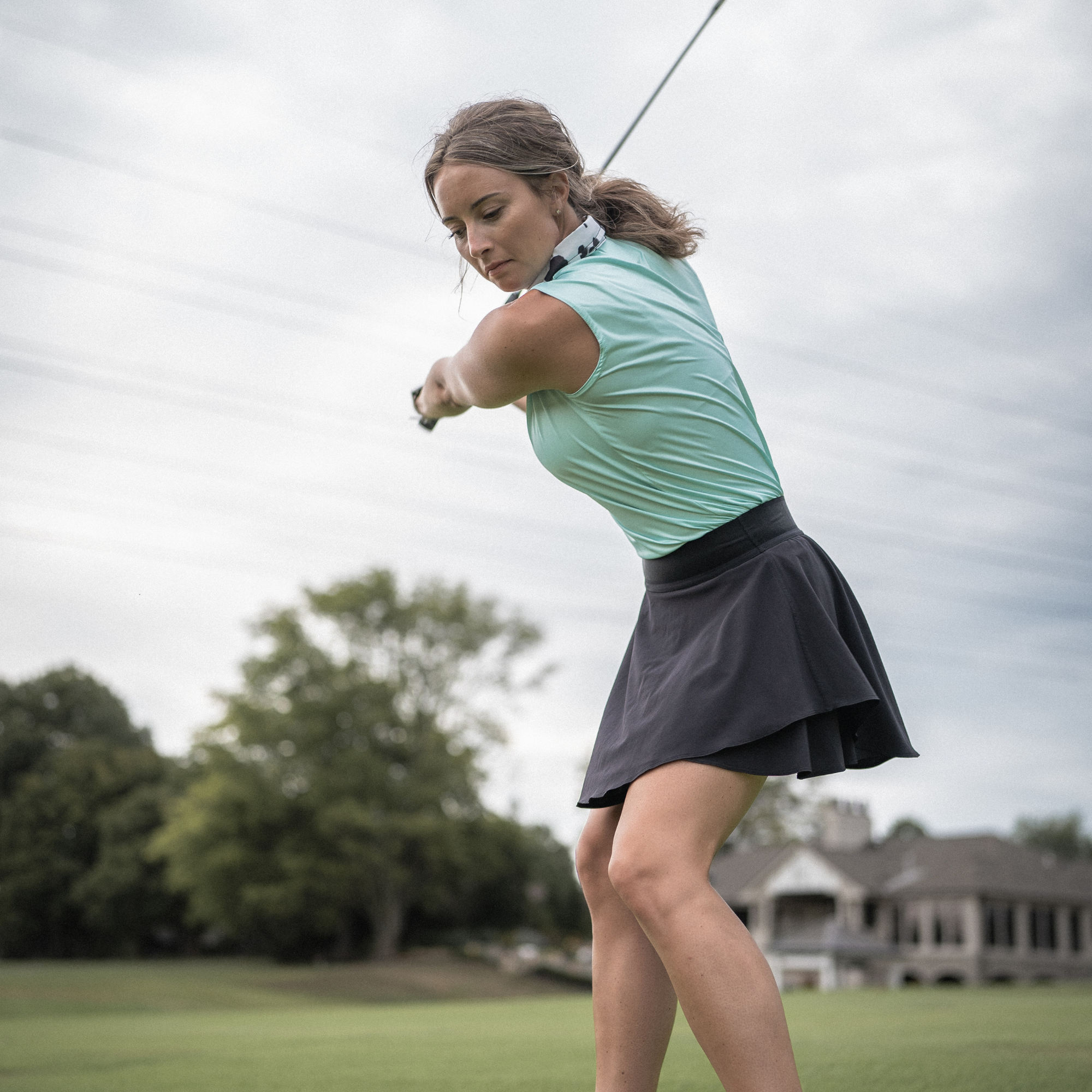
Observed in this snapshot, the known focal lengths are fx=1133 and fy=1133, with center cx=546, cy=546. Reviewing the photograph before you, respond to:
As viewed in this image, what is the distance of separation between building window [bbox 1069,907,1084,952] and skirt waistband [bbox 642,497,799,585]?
4741 centimetres

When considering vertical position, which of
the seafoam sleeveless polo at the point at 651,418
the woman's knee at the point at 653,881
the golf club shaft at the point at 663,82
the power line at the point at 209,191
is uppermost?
the power line at the point at 209,191

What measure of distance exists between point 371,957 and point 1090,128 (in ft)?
107

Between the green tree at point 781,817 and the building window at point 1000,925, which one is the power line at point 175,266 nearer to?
the building window at point 1000,925

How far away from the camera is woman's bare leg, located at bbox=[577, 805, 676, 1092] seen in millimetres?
1812

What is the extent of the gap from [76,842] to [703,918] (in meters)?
51.0

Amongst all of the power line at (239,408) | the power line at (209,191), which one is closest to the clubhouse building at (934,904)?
the power line at (239,408)

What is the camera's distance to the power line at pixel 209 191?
1548cm

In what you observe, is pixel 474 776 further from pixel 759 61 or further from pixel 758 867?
pixel 759 61

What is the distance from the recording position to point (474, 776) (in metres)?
37.8

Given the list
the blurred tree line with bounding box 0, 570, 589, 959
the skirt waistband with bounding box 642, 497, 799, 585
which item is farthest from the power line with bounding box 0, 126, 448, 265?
the blurred tree line with bounding box 0, 570, 589, 959

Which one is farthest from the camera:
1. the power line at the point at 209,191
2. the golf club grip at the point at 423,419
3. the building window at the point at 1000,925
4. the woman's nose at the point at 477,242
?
the building window at the point at 1000,925

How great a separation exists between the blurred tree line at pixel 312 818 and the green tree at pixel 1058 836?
49.7 meters

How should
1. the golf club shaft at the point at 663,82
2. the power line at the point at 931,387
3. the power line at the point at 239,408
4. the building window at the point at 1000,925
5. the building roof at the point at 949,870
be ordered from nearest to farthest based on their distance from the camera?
the golf club shaft at the point at 663,82 → the power line at the point at 239,408 → the power line at the point at 931,387 → the building window at the point at 1000,925 → the building roof at the point at 949,870

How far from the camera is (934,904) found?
136 feet
